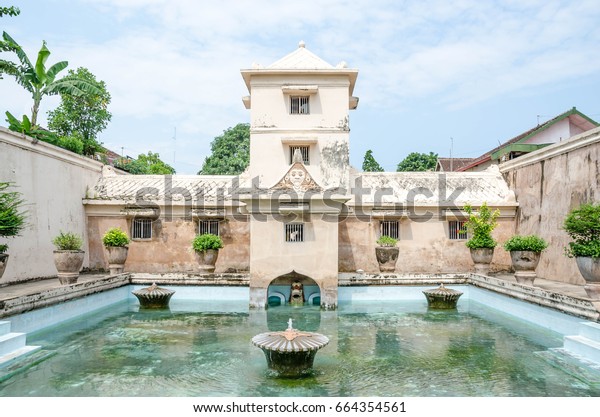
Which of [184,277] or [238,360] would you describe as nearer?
[238,360]

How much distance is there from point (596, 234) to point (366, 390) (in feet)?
18.2

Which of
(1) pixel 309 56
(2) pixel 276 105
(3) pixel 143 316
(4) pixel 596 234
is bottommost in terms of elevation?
(3) pixel 143 316

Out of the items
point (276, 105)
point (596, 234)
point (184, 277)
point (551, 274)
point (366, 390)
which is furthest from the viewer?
point (276, 105)

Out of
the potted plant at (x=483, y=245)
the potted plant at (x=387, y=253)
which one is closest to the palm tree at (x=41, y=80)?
the potted plant at (x=387, y=253)

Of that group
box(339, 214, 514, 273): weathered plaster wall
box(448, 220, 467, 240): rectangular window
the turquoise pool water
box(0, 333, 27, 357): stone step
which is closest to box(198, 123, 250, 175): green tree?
box(339, 214, 514, 273): weathered plaster wall

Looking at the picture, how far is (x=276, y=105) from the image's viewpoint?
14.9 metres

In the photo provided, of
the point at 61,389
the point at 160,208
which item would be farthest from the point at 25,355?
the point at 160,208

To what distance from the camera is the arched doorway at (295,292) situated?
11.8 metres

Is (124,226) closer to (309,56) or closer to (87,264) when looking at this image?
(87,264)

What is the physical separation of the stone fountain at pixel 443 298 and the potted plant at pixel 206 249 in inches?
226

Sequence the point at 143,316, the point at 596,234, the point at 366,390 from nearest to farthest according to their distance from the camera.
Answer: the point at 366,390 < the point at 596,234 < the point at 143,316

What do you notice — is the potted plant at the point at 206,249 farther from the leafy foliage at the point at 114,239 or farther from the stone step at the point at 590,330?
the stone step at the point at 590,330

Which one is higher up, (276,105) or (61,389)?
(276,105)

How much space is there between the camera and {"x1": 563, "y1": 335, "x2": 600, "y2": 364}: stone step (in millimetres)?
6562
